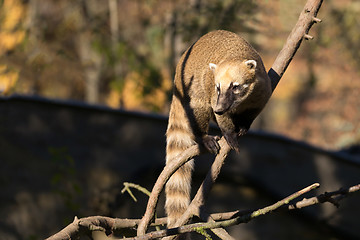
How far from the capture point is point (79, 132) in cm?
606

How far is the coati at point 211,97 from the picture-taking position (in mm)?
3414

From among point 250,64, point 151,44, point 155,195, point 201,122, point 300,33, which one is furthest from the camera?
point 151,44

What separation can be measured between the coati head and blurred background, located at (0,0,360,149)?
296cm

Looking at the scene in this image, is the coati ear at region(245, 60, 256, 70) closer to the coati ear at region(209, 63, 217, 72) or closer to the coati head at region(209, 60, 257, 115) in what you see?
the coati head at region(209, 60, 257, 115)

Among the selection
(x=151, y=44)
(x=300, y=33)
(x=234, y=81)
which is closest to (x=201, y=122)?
(x=234, y=81)

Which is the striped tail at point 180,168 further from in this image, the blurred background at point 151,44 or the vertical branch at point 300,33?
the blurred background at point 151,44

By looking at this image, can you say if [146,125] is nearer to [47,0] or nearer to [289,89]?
[47,0]

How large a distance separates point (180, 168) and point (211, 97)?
0.58 m

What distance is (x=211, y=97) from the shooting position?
3721 millimetres

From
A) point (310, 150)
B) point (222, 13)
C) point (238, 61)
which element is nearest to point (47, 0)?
point (222, 13)

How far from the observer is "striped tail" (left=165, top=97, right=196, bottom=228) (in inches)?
130

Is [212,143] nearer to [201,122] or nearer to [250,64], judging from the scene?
[201,122]

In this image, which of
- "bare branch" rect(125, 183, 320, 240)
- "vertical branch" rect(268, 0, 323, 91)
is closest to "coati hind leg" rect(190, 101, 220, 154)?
"vertical branch" rect(268, 0, 323, 91)

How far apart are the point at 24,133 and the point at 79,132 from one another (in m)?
0.64
